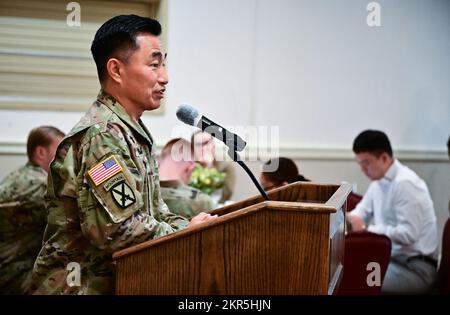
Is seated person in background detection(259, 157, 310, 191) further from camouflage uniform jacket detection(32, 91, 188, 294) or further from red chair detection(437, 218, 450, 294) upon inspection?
camouflage uniform jacket detection(32, 91, 188, 294)

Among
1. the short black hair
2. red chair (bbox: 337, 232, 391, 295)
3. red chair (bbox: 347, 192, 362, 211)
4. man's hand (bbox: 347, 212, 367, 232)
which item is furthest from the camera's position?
red chair (bbox: 347, 192, 362, 211)

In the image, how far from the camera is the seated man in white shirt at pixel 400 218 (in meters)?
3.44

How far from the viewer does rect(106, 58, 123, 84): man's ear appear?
1.62m

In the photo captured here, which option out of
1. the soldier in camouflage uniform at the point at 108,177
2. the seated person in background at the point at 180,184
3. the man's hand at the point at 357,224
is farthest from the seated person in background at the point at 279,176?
the soldier in camouflage uniform at the point at 108,177

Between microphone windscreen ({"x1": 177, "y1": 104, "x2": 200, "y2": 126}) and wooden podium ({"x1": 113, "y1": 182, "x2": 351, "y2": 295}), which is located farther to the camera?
microphone windscreen ({"x1": 177, "y1": 104, "x2": 200, "y2": 126})

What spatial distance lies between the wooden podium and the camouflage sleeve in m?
0.06

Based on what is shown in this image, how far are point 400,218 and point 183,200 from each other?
1.53 metres

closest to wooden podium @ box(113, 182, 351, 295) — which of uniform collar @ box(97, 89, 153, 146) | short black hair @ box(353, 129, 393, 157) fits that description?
uniform collar @ box(97, 89, 153, 146)

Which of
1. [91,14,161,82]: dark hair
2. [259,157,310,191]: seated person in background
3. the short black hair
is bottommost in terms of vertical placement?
[259,157,310,191]: seated person in background

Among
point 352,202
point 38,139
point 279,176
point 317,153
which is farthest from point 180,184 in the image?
point 317,153

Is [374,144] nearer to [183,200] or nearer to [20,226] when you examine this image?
[183,200]

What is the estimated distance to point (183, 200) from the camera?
274 centimetres

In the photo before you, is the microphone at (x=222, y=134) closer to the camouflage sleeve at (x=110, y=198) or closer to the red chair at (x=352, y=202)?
the camouflage sleeve at (x=110, y=198)

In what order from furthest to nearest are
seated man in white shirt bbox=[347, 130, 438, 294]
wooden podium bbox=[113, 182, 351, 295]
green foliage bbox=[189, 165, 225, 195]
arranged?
green foliage bbox=[189, 165, 225, 195] < seated man in white shirt bbox=[347, 130, 438, 294] < wooden podium bbox=[113, 182, 351, 295]
